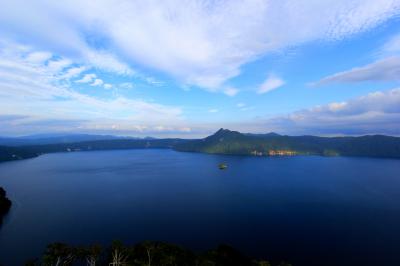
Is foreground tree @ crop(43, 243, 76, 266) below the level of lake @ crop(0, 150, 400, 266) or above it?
above

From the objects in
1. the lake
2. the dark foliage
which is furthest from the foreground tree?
the lake

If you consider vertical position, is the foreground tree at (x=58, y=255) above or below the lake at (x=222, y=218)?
above

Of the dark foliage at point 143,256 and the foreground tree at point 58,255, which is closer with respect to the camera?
the foreground tree at point 58,255

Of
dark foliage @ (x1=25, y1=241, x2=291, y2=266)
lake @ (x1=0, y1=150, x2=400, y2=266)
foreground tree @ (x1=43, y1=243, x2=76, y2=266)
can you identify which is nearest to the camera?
foreground tree @ (x1=43, y1=243, x2=76, y2=266)

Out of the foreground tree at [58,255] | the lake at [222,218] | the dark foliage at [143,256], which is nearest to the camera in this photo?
the foreground tree at [58,255]

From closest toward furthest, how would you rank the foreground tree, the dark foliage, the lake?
1. the foreground tree
2. the dark foliage
3. the lake

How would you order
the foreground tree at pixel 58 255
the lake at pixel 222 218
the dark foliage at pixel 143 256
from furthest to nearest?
1. the lake at pixel 222 218
2. the dark foliage at pixel 143 256
3. the foreground tree at pixel 58 255

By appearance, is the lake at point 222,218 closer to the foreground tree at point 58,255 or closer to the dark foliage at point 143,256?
the dark foliage at point 143,256

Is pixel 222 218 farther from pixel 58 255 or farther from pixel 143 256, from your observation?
pixel 58 255

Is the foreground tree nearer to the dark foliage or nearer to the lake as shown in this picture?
the dark foliage

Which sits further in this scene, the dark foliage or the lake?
the lake

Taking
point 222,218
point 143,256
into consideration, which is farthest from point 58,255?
point 222,218

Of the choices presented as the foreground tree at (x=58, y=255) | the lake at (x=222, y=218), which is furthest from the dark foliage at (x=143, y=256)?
the lake at (x=222, y=218)
